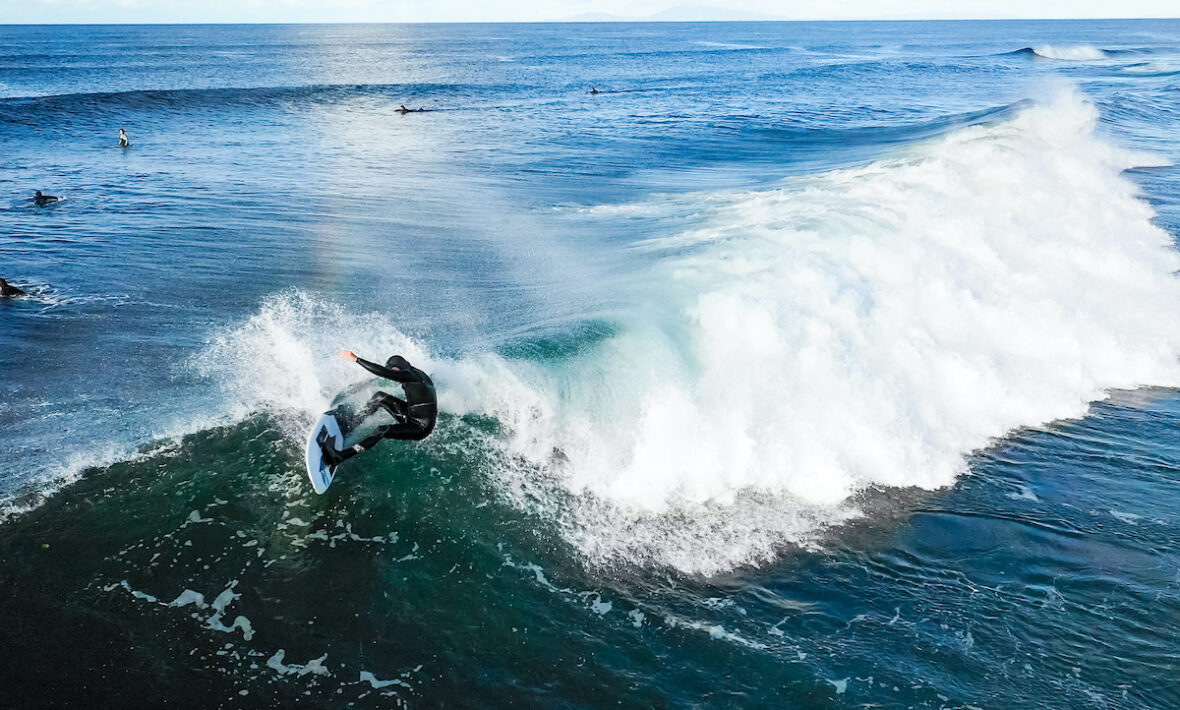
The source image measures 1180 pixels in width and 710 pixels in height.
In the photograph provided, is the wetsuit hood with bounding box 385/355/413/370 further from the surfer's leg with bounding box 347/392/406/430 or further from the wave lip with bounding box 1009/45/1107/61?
the wave lip with bounding box 1009/45/1107/61

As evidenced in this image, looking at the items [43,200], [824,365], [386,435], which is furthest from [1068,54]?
[386,435]

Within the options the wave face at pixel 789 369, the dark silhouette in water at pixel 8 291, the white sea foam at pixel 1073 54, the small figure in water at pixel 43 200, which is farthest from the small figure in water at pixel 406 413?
the white sea foam at pixel 1073 54

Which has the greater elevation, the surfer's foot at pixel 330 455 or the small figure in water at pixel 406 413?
the small figure in water at pixel 406 413

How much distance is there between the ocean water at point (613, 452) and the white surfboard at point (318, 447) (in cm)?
43

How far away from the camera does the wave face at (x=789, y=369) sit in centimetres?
1079

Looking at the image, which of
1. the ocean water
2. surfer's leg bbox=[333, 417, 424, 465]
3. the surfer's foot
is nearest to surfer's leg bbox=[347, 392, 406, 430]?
surfer's leg bbox=[333, 417, 424, 465]

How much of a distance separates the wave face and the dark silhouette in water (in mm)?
6102

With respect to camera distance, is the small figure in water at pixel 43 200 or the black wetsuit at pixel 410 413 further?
the small figure in water at pixel 43 200

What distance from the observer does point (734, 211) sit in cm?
2347

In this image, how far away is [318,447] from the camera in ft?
34.3

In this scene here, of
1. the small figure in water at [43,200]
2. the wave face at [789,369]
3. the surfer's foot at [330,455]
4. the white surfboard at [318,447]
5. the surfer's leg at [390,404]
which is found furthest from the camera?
the small figure in water at [43,200]

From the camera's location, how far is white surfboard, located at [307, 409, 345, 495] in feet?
33.4

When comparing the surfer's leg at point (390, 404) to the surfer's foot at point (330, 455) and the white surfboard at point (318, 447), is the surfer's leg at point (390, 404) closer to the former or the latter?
the white surfboard at point (318, 447)

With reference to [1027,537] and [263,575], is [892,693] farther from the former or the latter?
[263,575]
